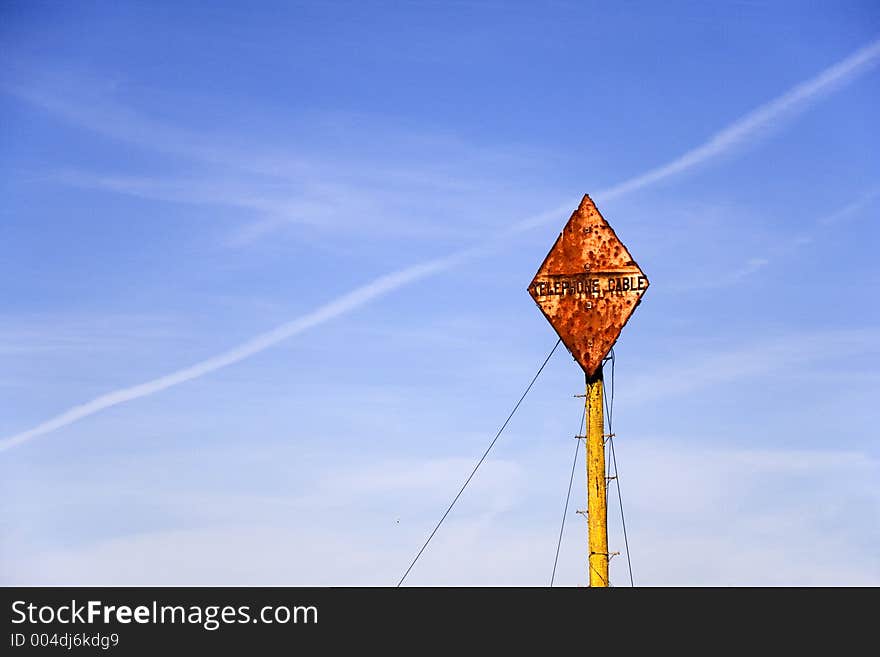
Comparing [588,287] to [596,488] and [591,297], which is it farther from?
[596,488]

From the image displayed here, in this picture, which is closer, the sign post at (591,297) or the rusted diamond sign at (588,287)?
the sign post at (591,297)

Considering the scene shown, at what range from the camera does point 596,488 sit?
20.1 meters

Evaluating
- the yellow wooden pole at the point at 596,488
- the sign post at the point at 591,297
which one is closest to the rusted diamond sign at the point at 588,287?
the sign post at the point at 591,297

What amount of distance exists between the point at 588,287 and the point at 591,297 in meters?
0.17

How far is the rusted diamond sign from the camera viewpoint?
66.5 feet

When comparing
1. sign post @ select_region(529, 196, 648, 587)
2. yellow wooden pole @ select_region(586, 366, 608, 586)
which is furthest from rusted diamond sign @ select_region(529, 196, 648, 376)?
yellow wooden pole @ select_region(586, 366, 608, 586)

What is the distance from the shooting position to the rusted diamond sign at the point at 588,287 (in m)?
20.3

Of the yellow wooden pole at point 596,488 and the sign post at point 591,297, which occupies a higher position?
the sign post at point 591,297

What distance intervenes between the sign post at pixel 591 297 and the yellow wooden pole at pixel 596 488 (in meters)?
0.02

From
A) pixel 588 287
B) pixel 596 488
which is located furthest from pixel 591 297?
pixel 596 488

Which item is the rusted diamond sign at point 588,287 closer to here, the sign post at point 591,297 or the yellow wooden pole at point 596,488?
the sign post at point 591,297

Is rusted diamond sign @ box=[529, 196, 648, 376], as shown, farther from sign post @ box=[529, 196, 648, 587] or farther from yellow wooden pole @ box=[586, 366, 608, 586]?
yellow wooden pole @ box=[586, 366, 608, 586]
